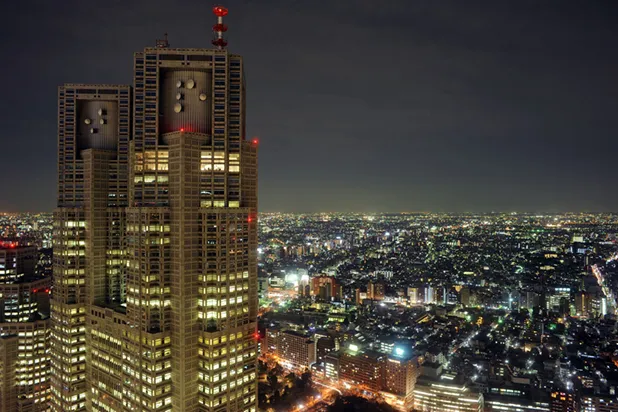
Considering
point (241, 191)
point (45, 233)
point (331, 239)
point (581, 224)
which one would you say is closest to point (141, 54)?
point (241, 191)

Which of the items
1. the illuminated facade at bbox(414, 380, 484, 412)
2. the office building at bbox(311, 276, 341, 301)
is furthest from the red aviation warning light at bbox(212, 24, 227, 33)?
the office building at bbox(311, 276, 341, 301)

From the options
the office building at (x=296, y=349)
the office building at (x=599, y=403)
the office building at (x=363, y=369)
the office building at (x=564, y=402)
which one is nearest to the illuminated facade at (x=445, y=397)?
the office building at (x=363, y=369)

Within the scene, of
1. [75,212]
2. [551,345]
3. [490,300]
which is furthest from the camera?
[490,300]

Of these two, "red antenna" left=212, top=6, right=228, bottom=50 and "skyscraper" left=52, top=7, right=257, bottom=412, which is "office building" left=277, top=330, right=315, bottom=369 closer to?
"skyscraper" left=52, top=7, right=257, bottom=412

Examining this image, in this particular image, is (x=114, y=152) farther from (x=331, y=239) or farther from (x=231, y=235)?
(x=331, y=239)

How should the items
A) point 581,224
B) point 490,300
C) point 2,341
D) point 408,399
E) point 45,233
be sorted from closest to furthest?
point 2,341, point 408,399, point 490,300, point 45,233, point 581,224

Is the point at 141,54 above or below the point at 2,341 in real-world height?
above

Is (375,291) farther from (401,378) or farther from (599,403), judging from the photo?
(599,403)
